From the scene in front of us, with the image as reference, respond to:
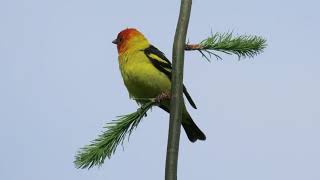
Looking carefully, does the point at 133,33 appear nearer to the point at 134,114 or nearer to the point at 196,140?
the point at 196,140

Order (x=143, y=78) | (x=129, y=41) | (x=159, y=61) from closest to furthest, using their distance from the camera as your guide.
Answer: (x=143, y=78) < (x=159, y=61) < (x=129, y=41)

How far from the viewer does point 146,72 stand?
398 cm

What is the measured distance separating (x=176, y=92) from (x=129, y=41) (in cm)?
312

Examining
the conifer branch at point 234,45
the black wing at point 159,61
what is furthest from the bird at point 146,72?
the conifer branch at point 234,45

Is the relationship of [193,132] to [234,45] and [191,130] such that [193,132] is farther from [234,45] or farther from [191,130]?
[234,45]

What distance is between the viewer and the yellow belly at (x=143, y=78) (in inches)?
154

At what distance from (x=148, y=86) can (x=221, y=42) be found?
76.7 inches

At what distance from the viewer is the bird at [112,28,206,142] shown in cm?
392

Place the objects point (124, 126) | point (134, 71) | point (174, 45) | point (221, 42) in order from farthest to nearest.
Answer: point (134, 71) < point (221, 42) < point (124, 126) < point (174, 45)

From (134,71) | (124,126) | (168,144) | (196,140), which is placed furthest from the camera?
(196,140)

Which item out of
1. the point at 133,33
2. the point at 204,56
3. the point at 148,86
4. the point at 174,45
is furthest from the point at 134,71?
the point at 174,45

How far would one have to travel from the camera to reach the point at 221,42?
2023 millimetres

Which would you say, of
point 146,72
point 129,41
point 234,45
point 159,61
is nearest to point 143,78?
point 146,72

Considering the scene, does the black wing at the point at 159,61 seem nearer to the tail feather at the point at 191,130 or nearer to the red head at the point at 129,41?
the red head at the point at 129,41
